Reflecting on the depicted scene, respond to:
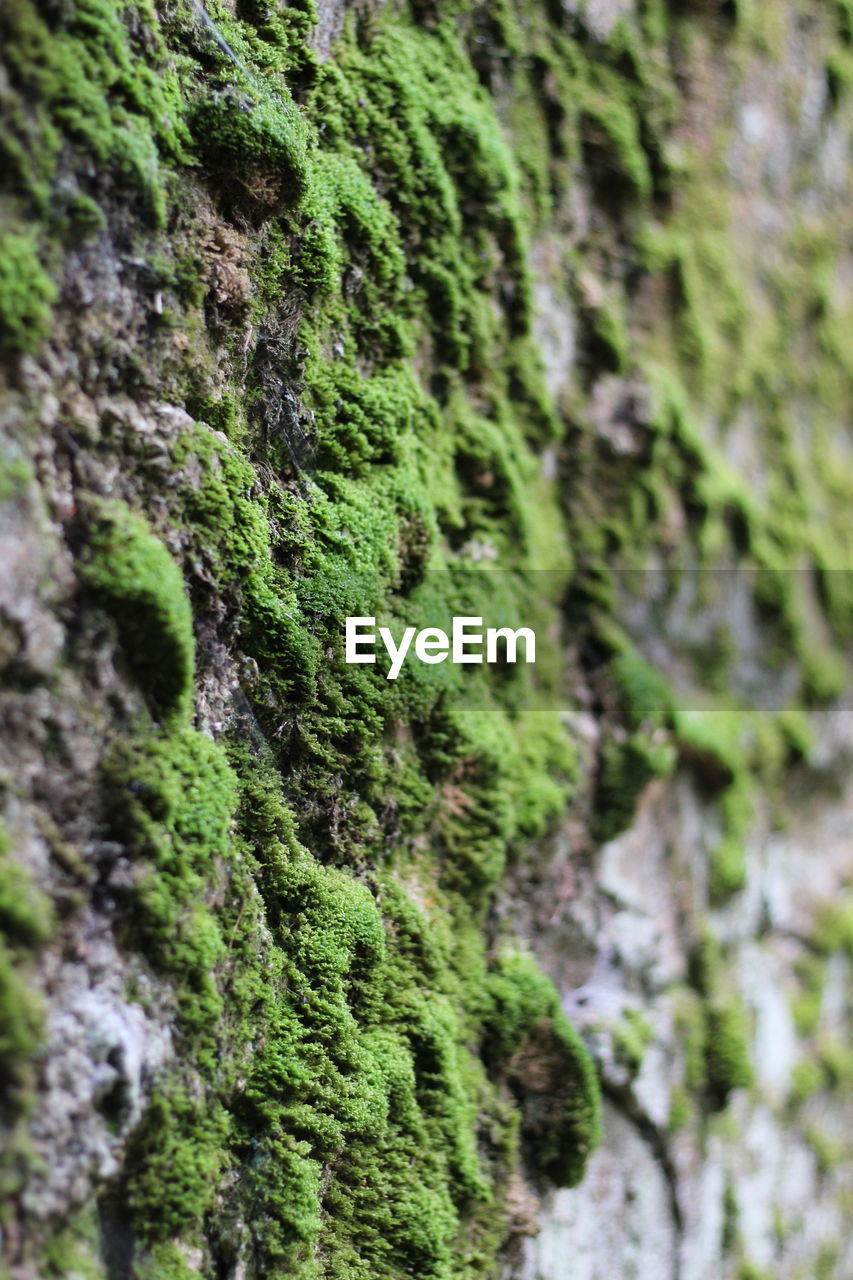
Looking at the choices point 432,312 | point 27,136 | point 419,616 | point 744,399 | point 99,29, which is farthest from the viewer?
point 744,399

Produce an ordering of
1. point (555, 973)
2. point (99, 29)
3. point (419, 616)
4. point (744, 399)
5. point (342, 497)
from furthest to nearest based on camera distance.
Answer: point (744, 399), point (555, 973), point (419, 616), point (342, 497), point (99, 29)

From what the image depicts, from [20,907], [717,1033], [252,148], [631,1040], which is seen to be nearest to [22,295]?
[252,148]

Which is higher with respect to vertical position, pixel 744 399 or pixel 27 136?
pixel 744 399

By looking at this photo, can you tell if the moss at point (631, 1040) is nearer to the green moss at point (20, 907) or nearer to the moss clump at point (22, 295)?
the green moss at point (20, 907)

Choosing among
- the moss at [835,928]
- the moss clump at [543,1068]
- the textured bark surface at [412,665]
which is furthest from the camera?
the moss at [835,928]

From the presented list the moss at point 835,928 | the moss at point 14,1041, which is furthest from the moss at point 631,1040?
the moss at point 14,1041

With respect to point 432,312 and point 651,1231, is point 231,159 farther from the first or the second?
point 651,1231

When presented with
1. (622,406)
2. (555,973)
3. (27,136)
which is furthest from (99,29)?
(555,973)
